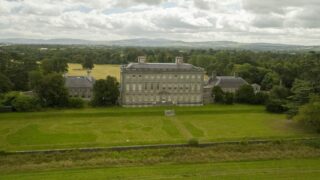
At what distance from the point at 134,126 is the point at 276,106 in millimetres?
17427

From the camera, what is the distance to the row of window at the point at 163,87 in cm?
5159

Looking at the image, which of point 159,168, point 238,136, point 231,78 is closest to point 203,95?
point 231,78

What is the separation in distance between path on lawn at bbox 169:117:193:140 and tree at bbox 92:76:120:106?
8593mm

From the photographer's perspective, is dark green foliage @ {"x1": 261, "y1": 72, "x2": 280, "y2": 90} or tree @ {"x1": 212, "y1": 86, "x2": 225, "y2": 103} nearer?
tree @ {"x1": 212, "y1": 86, "x2": 225, "y2": 103}

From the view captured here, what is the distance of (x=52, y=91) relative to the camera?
46.3 meters

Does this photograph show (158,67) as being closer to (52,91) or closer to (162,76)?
(162,76)

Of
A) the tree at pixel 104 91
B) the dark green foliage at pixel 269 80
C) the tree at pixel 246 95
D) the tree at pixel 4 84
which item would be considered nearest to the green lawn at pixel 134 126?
the tree at pixel 104 91

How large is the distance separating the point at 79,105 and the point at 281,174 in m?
28.5

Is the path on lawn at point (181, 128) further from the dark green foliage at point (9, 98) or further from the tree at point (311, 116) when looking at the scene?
the dark green foliage at point (9, 98)

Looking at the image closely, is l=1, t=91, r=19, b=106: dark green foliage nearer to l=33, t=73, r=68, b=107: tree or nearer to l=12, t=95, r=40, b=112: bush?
l=12, t=95, r=40, b=112: bush

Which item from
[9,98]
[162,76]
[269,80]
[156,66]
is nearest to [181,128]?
[162,76]

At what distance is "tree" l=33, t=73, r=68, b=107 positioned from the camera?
4644 centimetres

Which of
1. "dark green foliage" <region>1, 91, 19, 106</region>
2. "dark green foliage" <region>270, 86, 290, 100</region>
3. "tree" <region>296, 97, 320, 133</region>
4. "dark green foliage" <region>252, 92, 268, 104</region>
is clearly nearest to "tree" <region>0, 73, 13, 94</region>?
"dark green foliage" <region>1, 91, 19, 106</region>

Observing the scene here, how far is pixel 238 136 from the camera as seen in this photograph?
35969 millimetres
